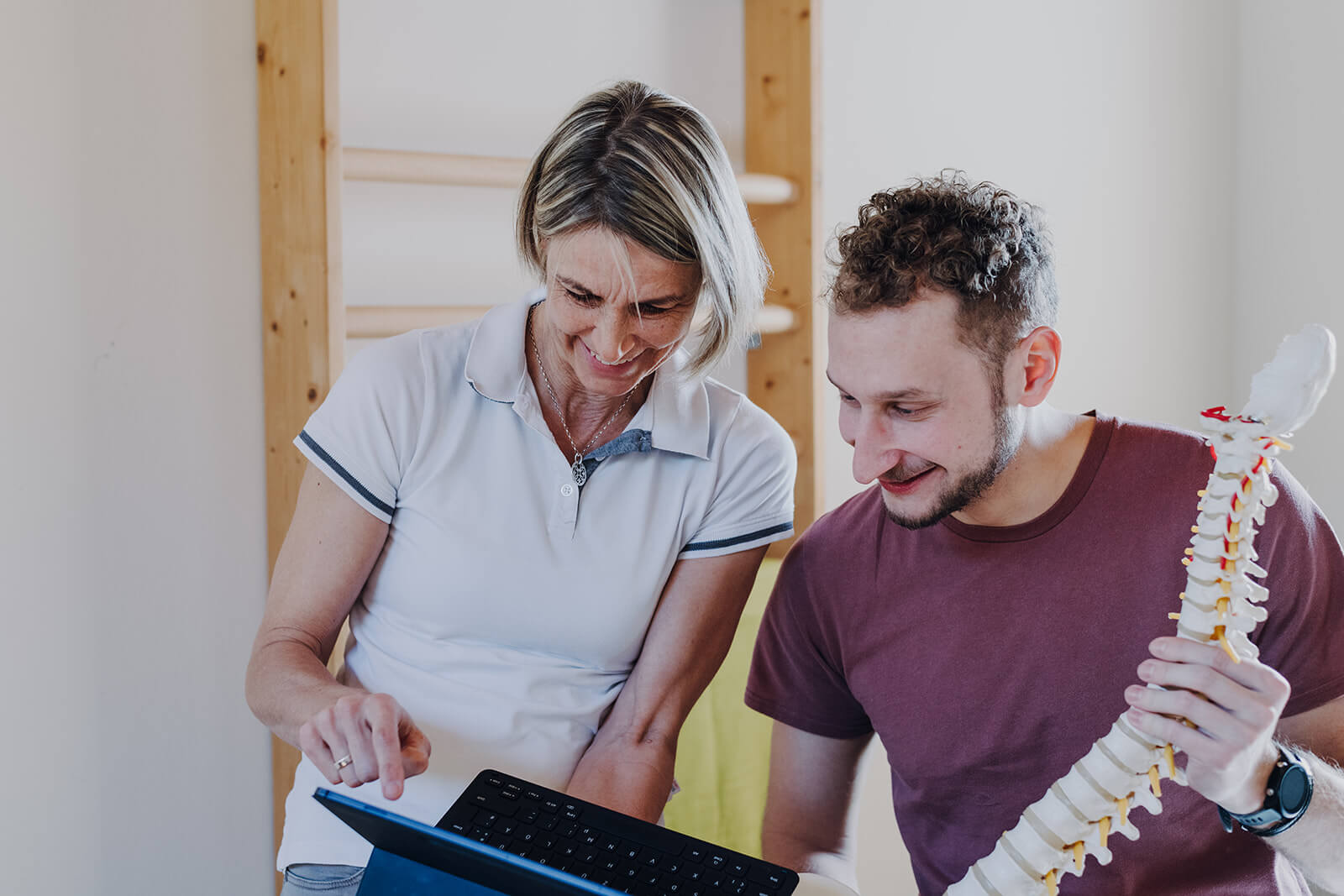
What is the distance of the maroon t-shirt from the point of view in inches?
43.9

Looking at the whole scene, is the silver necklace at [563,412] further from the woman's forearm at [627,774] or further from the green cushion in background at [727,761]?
the green cushion in background at [727,761]

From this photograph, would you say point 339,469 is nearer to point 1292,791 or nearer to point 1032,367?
point 1032,367

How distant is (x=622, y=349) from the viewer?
1.18 metres

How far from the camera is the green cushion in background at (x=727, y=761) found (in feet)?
5.79

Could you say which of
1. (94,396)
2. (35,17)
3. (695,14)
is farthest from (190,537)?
(695,14)

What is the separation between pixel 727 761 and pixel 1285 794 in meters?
0.95

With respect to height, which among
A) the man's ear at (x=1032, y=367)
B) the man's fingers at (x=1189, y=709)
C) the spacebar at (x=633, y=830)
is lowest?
the spacebar at (x=633, y=830)

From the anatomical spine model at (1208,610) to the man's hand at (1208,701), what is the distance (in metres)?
0.01

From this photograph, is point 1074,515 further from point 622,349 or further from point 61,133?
point 61,133

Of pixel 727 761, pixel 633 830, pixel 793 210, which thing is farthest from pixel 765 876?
pixel 793 210

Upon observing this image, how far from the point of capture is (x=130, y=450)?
1660 millimetres

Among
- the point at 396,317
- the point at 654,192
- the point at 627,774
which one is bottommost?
the point at 627,774

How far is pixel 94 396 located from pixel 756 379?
41.1 inches

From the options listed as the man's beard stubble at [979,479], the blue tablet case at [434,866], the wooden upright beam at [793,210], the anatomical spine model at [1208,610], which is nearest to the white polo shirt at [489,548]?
the man's beard stubble at [979,479]
